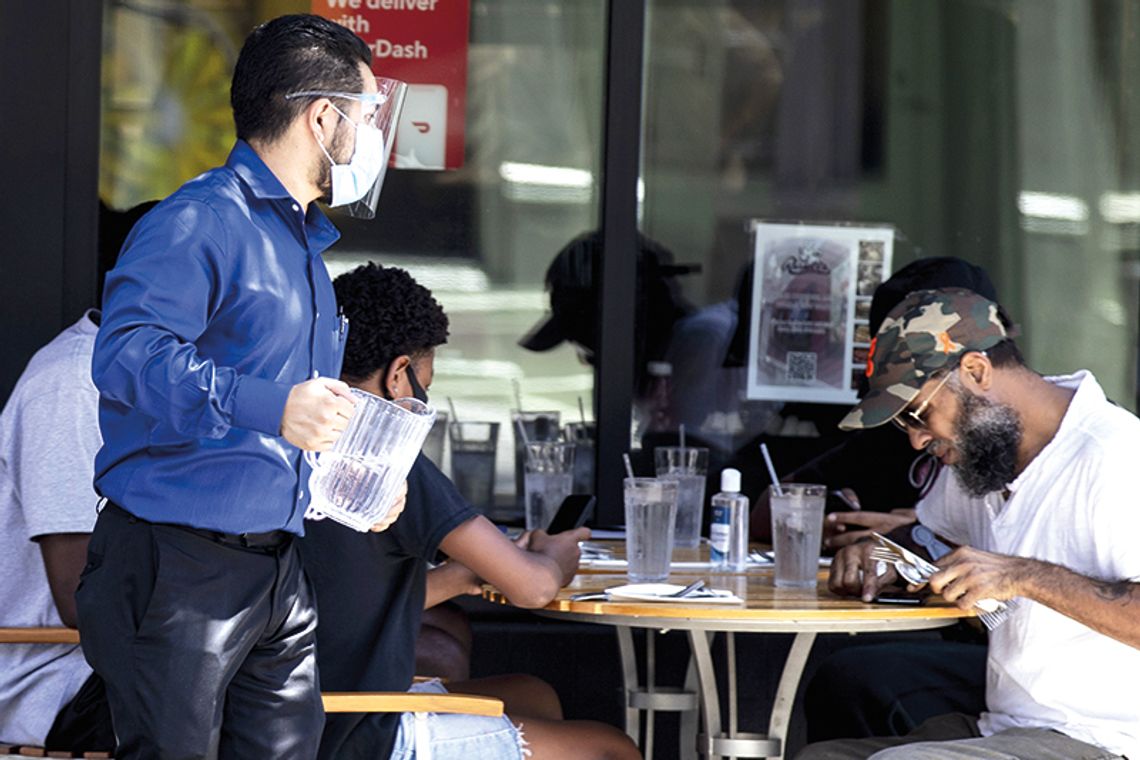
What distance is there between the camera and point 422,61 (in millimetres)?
4367

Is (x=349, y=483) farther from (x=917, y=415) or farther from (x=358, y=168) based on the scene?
(x=917, y=415)

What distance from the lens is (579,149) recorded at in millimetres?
4449

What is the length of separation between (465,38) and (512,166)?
1.25ft

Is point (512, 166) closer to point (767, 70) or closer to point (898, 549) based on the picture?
point (767, 70)

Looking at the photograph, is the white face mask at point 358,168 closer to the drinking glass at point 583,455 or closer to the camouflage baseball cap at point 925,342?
the camouflage baseball cap at point 925,342

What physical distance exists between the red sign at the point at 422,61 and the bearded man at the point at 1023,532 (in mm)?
1839

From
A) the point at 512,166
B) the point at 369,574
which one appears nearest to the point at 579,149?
the point at 512,166

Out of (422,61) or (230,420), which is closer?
(230,420)

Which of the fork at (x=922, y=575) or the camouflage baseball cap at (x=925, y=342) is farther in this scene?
the camouflage baseball cap at (x=925, y=342)

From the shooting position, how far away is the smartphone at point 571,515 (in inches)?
122

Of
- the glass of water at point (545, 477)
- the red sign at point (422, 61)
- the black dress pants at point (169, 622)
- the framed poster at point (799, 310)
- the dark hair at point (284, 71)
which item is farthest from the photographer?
the framed poster at point (799, 310)

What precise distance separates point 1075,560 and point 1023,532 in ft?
0.36

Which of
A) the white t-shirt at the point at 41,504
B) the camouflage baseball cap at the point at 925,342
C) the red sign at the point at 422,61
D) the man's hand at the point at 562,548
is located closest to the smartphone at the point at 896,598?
the camouflage baseball cap at the point at 925,342

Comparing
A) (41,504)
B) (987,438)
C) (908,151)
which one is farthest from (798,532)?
(908,151)
